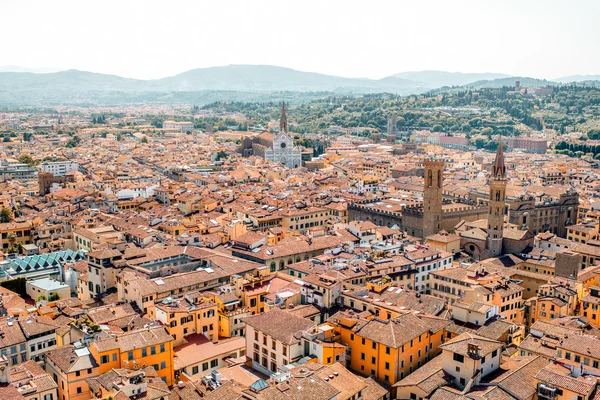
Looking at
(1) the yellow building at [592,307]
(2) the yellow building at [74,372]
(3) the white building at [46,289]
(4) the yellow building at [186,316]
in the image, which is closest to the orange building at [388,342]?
(4) the yellow building at [186,316]

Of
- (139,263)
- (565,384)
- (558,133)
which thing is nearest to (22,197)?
(139,263)

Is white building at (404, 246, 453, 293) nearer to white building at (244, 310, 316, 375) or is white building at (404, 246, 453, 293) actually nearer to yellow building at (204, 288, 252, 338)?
yellow building at (204, 288, 252, 338)

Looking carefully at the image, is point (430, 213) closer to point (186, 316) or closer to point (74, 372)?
point (186, 316)

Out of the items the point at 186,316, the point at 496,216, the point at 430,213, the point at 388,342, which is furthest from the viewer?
the point at 430,213

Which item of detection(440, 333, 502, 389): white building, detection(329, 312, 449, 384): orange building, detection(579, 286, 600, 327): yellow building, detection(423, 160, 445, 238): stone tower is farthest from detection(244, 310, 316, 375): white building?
detection(423, 160, 445, 238): stone tower

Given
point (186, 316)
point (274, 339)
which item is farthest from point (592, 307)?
point (186, 316)

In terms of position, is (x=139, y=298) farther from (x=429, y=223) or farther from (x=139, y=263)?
(x=429, y=223)
